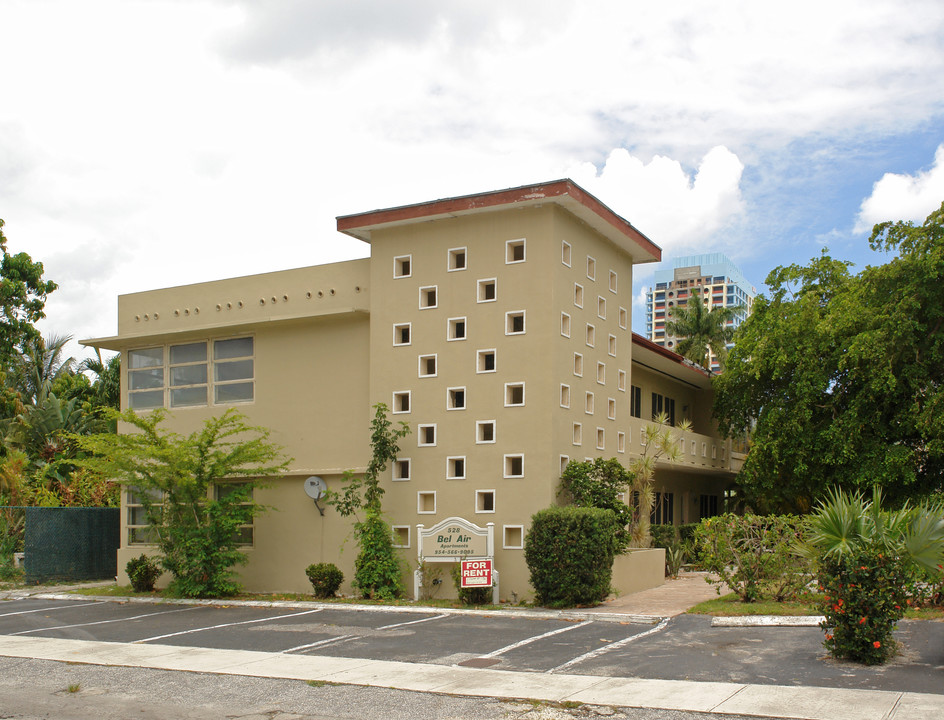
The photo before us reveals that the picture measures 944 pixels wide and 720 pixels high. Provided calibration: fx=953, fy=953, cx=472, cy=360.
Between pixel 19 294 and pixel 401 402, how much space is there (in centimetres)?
1491

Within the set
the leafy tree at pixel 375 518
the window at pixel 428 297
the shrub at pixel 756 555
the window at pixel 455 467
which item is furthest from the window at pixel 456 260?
the shrub at pixel 756 555

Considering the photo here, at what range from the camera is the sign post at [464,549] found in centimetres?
1928

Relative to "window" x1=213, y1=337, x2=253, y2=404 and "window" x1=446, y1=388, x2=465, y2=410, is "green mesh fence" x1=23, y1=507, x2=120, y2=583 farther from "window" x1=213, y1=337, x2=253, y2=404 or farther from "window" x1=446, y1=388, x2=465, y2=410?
"window" x1=446, y1=388, x2=465, y2=410

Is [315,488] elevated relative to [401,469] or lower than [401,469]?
lower

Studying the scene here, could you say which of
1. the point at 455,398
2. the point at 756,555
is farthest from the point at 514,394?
the point at 756,555

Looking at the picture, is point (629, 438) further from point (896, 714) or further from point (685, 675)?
point (896, 714)

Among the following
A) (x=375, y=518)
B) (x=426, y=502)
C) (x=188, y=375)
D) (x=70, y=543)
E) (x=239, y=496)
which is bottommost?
(x=70, y=543)

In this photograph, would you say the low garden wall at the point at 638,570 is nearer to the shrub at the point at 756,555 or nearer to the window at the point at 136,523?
the shrub at the point at 756,555

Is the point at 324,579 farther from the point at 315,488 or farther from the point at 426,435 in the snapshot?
the point at 426,435

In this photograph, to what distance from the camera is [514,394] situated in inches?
824

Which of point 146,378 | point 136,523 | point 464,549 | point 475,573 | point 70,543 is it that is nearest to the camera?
point 475,573

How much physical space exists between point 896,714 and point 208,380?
1953cm

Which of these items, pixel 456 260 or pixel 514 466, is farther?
pixel 456 260

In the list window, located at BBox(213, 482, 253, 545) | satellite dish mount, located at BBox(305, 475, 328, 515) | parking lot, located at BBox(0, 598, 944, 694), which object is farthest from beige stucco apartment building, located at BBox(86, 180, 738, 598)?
parking lot, located at BBox(0, 598, 944, 694)
